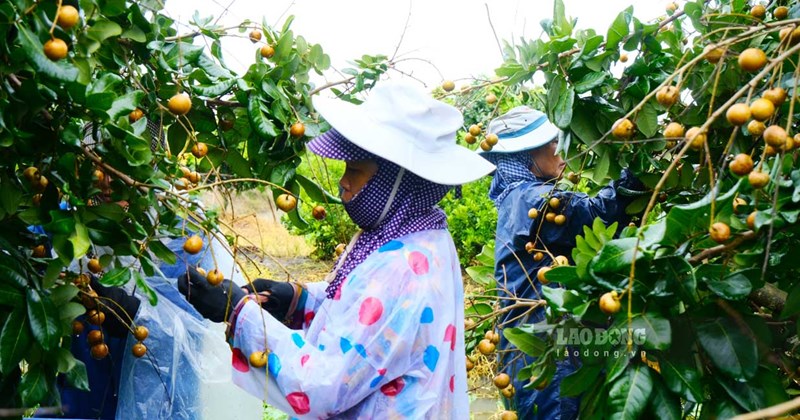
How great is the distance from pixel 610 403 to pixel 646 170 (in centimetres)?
99

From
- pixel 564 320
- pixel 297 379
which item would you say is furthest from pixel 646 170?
pixel 297 379

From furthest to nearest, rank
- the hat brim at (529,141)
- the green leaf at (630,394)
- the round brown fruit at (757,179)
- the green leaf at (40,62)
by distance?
the hat brim at (529,141) < the green leaf at (630,394) < the round brown fruit at (757,179) < the green leaf at (40,62)

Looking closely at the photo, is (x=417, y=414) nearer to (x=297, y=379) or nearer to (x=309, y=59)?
(x=297, y=379)

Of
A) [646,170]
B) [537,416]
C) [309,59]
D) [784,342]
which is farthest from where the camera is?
[537,416]

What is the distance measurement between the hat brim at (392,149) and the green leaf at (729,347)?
651mm

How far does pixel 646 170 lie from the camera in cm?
226

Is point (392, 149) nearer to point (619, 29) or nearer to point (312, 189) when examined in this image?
point (312, 189)

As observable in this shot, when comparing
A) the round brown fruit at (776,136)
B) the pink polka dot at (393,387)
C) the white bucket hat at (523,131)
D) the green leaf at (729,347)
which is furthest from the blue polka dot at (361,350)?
the white bucket hat at (523,131)

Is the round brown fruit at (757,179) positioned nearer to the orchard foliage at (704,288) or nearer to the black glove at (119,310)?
the orchard foliage at (704,288)

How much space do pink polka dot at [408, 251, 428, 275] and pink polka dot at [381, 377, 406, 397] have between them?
0.25 m

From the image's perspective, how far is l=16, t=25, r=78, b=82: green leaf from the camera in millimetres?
1180

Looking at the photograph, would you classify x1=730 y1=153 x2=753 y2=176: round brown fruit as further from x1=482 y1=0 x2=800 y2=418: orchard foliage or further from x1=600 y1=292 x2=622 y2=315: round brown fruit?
x1=600 y1=292 x2=622 y2=315: round brown fruit

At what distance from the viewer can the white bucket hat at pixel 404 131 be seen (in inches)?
71.9

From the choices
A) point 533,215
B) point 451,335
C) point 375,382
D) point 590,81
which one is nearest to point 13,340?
point 375,382
